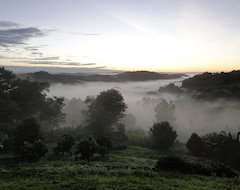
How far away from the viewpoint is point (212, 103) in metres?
158

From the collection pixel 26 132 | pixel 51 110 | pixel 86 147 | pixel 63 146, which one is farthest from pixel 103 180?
pixel 51 110

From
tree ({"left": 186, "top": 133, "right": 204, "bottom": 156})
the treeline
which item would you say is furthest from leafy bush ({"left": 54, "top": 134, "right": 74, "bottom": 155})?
tree ({"left": 186, "top": 133, "right": 204, "bottom": 156})

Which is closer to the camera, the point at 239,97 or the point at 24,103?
the point at 24,103

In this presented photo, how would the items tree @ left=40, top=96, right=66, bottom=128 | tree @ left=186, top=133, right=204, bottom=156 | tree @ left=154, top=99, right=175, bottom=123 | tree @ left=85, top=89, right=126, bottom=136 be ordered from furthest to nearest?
tree @ left=154, top=99, right=175, bottom=123 < tree @ left=40, top=96, right=66, bottom=128 < tree @ left=85, top=89, right=126, bottom=136 < tree @ left=186, top=133, right=204, bottom=156

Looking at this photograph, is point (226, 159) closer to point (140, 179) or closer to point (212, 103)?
point (140, 179)

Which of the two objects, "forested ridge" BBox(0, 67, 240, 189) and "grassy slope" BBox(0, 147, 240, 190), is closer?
"grassy slope" BBox(0, 147, 240, 190)

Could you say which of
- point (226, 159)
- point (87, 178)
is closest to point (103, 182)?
point (87, 178)

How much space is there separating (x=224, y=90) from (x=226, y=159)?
82833 mm

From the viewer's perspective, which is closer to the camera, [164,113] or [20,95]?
[20,95]

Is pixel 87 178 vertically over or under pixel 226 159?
over


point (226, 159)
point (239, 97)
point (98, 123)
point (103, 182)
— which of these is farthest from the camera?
point (239, 97)

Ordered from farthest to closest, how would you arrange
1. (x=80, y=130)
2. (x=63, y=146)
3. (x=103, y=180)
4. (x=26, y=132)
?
(x=80, y=130)
(x=26, y=132)
(x=63, y=146)
(x=103, y=180)

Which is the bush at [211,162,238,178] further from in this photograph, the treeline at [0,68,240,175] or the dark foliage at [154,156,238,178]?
the treeline at [0,68,240,175]

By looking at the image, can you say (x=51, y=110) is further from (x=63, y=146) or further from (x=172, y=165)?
(x=172, y=165)
